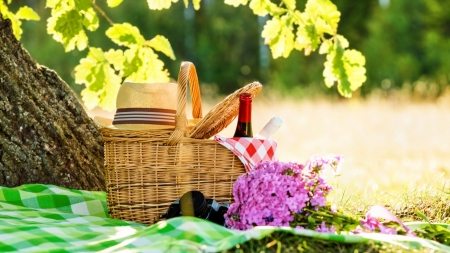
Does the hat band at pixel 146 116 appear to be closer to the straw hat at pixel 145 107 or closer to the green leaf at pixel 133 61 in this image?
the straw hat at pixel 145 107

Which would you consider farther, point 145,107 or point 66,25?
point 66,25

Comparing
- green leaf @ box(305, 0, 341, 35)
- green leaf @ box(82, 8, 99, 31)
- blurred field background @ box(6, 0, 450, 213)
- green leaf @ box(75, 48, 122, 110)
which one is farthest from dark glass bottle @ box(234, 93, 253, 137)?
green leaf @ box(82, 8, 99, 31)

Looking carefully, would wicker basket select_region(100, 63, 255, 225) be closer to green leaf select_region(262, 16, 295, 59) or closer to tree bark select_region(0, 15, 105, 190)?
tree bark select_region(0, 15, 105, 190)

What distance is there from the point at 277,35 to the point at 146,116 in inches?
38.8

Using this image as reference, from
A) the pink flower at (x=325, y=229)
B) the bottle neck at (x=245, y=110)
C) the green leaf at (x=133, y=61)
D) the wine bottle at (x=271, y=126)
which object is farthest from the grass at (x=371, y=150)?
the green leaf at (x=133, y=61)

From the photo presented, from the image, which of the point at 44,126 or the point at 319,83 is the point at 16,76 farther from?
the point at 319,83

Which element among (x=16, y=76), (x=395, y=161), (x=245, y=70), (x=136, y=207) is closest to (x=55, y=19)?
(x=16, y=76)

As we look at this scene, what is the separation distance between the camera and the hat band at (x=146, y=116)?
2.48m

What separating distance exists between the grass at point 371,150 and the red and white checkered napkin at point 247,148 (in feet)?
1.59

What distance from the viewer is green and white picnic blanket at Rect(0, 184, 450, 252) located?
1801 mm

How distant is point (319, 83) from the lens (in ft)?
52.0

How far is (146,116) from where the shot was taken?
2477 millimetres

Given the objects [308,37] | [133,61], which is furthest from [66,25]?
[308,37]

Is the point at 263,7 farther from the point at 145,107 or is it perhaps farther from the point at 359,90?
the point at 359,90
